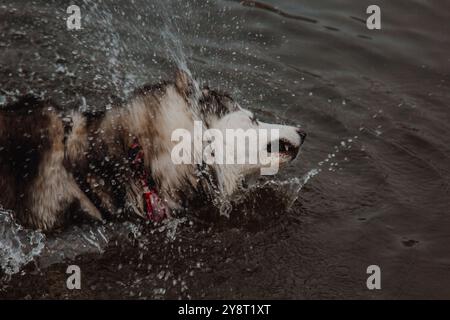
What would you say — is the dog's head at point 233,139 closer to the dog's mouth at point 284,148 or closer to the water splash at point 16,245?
the dog's mouth at point 284,148

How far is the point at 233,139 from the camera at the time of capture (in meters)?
4.81

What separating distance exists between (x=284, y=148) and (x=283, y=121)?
1.57 meters

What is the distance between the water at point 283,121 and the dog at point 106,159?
235mm

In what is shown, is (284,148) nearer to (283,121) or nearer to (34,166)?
(283,121)

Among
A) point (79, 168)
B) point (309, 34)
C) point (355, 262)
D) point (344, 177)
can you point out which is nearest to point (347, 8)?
point (309, 34)

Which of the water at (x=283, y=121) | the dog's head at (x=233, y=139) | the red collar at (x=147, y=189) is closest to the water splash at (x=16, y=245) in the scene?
the water at (x=283, y=121)

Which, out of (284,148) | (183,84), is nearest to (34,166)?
(183,84)

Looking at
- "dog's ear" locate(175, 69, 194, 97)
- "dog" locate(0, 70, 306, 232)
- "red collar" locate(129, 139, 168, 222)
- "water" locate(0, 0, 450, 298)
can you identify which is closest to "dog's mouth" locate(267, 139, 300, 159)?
"dog" locate(0, 70, 306, 232)

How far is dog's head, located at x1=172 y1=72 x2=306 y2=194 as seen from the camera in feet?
15.6

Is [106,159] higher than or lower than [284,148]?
lower

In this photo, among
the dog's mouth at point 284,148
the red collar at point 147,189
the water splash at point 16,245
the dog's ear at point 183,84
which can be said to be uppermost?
the dog's ear at point 183,84

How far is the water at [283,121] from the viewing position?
4676 mm

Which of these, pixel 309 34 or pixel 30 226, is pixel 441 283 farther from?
pixel 309 34
